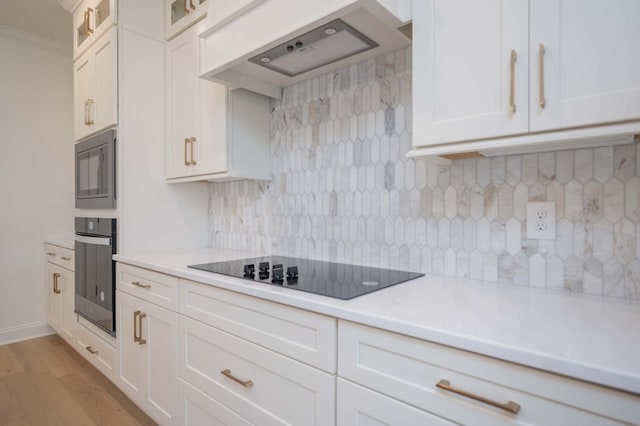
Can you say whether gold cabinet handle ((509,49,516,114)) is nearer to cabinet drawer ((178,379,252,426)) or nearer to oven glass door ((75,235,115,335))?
cabinet drawer ((178,379,252,426))

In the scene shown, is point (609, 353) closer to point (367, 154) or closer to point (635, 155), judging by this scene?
point (635, 155)

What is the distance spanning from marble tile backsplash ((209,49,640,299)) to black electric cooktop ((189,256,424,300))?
0.40 ft

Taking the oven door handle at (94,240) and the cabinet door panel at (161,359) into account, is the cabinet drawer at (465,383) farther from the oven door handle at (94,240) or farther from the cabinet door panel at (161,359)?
the oven door handle at (94,240)

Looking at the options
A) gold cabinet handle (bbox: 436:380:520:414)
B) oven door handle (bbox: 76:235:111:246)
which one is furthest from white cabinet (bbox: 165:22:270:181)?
gold cabinet handle (bbox: 436:380:520:414)

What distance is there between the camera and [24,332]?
308cm

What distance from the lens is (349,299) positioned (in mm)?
1044

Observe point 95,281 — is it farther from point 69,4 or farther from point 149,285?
point 69,4

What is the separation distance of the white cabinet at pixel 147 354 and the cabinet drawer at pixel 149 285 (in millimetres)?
14

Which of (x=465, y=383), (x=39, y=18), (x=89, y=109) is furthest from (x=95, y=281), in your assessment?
(x=465, y=383)

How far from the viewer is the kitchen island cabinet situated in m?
0.65

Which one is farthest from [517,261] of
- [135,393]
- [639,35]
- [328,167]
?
[135,393]

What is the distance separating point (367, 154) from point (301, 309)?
84cm

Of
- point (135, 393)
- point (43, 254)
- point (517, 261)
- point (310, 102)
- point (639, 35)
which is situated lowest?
point (135, 393)

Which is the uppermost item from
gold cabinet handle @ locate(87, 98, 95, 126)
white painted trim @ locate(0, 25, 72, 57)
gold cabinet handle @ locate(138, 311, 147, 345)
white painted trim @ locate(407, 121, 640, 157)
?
white painted trim @ locate(0, 25, 72, 57)
